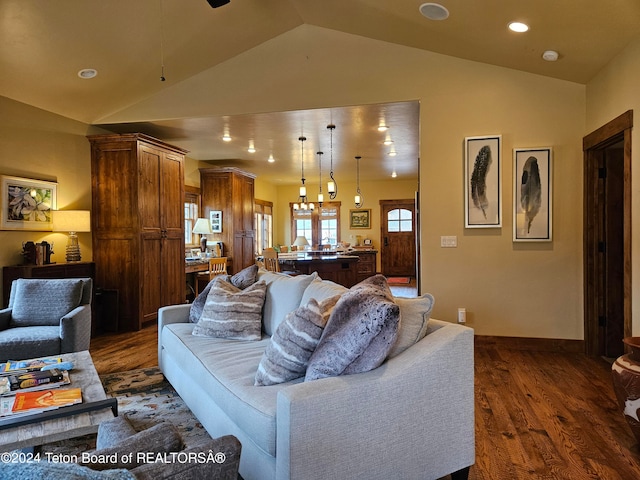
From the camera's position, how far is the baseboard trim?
4172 mm

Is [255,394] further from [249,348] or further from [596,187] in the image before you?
[596,187]

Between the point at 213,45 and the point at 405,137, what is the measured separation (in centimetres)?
319

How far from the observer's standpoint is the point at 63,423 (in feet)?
5.89

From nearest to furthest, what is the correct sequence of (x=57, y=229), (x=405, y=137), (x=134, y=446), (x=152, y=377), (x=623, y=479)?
1. (x=134, y=446)
2. (x=623, y=479)
3. (x=152, y=377)
4. (x=57, y=229)
5. (x=405, y=137)

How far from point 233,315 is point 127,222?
3.06 metres

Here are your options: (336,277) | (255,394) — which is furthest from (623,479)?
(336,277)

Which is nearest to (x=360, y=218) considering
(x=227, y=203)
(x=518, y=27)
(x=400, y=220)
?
(x=400, y=220)

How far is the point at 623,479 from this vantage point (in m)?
2.01

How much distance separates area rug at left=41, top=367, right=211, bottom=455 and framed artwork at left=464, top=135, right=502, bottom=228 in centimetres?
319

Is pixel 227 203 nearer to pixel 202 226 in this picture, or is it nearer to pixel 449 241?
pixel 202 226

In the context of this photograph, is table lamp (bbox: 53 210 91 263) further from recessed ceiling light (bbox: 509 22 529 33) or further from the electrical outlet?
recessed ceiling light (bbox: 509 22 529 33)

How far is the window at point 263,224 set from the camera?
35.8 ft

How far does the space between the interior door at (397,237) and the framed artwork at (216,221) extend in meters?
5.16

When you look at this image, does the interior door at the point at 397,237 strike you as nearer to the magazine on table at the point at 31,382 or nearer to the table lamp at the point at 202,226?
the table lamp at the point at 202,226
